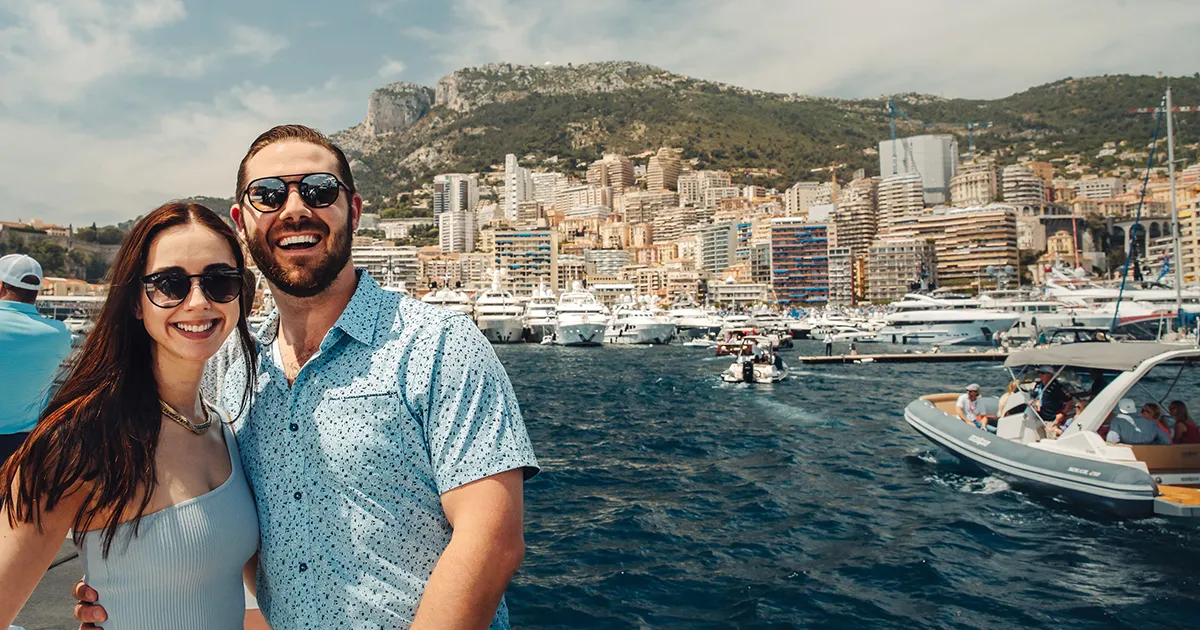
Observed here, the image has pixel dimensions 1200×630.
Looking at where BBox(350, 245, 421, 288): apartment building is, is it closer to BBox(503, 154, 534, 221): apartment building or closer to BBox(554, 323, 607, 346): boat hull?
BBox(503, 154, 534, 221): apartment building

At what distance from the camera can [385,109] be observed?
175m

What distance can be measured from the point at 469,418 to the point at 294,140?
835 mm

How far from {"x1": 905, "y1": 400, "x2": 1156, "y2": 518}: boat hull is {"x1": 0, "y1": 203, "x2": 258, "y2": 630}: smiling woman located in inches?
366

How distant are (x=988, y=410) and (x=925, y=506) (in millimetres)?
3712

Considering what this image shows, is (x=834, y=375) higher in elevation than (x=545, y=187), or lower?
lower

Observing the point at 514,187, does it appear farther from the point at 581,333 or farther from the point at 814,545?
the point at 814,545

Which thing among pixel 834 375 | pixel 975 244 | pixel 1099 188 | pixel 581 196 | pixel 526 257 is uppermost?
pixel 581 196

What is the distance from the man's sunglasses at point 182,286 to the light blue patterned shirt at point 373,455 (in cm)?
31

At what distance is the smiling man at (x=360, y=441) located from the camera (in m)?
1.35

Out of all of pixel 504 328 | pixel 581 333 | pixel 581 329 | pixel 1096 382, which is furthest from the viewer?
pixel 504 328

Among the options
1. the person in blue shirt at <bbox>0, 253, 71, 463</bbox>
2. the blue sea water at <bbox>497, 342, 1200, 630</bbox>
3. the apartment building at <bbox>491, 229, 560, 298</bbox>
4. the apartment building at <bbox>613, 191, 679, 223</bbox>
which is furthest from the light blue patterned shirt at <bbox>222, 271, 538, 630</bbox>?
the apartment building at <bbox>613, 191, 679, 223</bbox>

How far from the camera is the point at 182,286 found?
1592 millimetres

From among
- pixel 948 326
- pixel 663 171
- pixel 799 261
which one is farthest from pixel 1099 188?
pixel 948 326

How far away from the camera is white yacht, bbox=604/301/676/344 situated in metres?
59.8
